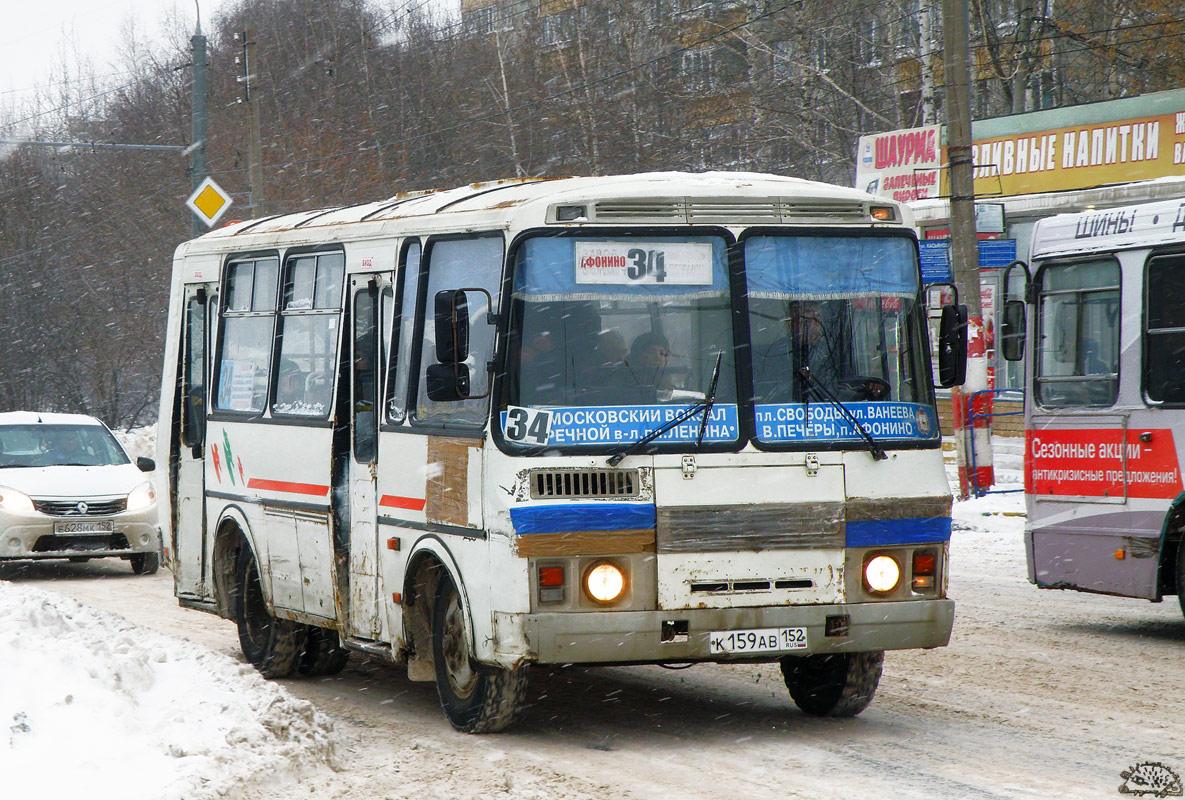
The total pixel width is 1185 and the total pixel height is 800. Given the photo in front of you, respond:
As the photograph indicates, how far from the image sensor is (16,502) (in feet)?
53.3

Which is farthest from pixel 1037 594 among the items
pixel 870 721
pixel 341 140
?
pixel 341 140

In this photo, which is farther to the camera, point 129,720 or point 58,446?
point 58,446

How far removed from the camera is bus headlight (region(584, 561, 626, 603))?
23.9 feet

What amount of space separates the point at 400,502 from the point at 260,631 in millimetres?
2649

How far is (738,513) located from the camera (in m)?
7.43

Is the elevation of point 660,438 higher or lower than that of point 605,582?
higher

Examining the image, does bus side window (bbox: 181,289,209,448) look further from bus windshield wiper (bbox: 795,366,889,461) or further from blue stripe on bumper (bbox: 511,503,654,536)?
bus windshield wiper (bbox: 795,366,889,461)

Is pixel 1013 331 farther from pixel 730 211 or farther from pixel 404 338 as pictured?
pixel 404 338

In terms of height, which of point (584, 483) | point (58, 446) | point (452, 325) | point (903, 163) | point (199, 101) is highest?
point (199, 101)

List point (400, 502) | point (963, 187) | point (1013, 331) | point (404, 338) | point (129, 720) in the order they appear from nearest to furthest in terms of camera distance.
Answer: point (129, 720)
point (400, 502)
point (404, 338)
point (1013, 331)
point (963, 187)

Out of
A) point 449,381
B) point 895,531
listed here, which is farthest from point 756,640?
point 449,381

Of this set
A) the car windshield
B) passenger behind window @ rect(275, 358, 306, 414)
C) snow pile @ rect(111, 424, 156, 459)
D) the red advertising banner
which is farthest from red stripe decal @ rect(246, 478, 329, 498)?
snow pile @ rect(111, 424, 156, 459)

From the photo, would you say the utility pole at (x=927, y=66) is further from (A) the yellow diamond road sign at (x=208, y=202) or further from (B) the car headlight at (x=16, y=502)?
(B) the car headlight at (x=16, y=502)

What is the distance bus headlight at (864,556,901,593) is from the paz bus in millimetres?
3904
